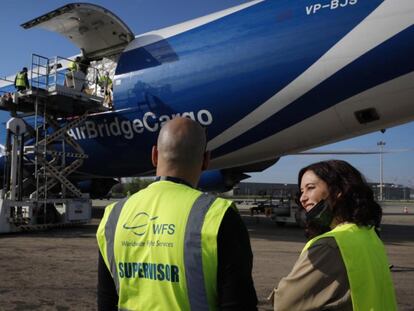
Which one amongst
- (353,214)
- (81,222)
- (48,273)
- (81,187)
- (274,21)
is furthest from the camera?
(81,187)

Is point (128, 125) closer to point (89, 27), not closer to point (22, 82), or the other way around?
point (89, 27)

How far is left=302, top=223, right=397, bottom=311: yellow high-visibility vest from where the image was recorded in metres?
1.79

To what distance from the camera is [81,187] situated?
20109mm

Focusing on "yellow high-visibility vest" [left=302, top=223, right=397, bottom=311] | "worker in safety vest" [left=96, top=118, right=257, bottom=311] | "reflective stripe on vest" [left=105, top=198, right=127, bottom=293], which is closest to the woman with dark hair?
"yellow high-visibility vest" [left=302, top=223, right=397, bottom=311]

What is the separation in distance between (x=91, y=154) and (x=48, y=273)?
6420 mm

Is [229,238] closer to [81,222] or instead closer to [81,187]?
[81,222]

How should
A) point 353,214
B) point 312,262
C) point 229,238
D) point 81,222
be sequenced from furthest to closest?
point 81,222, point 353,214, point 312,262, point 229,238

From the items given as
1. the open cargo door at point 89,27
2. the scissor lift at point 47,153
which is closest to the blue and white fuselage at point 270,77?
the open cargo door at point 89,27

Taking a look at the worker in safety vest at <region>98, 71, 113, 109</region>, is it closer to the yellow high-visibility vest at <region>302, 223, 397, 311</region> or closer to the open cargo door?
the open cargo door

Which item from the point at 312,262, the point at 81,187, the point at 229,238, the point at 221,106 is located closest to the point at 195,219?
the point at 229,238

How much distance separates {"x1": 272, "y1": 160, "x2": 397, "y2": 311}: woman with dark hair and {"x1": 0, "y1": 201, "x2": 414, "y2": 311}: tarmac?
3.37 m

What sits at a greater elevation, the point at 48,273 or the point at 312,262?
the point at 312,262

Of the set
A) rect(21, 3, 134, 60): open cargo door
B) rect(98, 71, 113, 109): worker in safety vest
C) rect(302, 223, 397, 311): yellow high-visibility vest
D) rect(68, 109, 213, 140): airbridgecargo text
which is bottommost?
rect(302, 223, 397, 311): yellow high-visibility vest

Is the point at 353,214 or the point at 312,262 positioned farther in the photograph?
the point at 353,214
